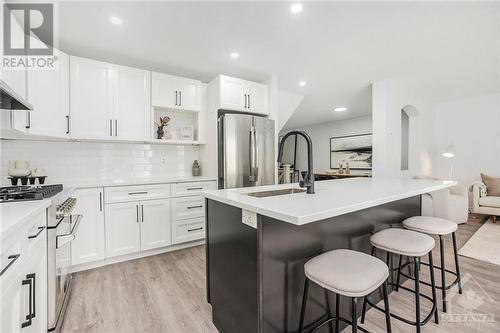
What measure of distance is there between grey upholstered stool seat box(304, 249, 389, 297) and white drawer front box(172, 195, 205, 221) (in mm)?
2144

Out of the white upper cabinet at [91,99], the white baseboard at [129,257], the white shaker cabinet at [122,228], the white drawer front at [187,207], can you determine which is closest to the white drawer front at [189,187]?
the white drawer front at [187,207]

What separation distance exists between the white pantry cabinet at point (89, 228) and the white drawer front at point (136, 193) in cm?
9

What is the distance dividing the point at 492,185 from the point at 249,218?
17.7ft

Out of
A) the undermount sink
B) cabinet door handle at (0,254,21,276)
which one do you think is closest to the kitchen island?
the undermount sink

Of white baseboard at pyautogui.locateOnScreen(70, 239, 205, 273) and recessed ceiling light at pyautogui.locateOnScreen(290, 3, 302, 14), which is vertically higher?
recessed ceiling light at pyautogui.locateOnScreen(290, 3, 302, 14)

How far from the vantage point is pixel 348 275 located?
1.04 metres

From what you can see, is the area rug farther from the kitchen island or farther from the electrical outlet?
the electrical outlet

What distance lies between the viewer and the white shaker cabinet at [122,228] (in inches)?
98.6

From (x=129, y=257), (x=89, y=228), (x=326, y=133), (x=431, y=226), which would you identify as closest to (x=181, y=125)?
(x=89, y=228)

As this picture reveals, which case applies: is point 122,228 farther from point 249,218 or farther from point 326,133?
point 326,133

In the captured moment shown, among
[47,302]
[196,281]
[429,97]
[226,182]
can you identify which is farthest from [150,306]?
[429,97]

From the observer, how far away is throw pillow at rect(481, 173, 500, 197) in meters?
4.12

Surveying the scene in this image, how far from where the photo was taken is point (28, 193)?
1419mm

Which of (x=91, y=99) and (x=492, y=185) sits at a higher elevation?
(x=91, y=99)
